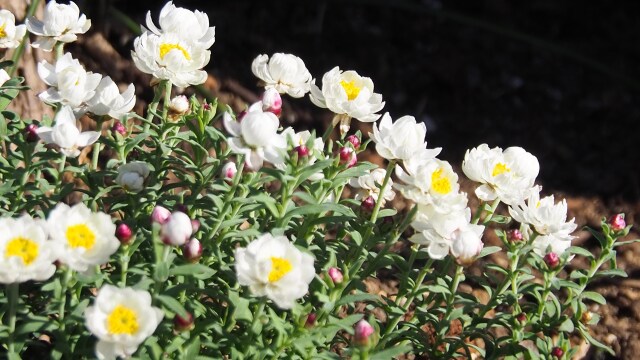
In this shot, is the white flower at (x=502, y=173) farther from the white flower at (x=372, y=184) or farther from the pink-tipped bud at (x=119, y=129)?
the pink-tipped bud at (x=119, y=129)

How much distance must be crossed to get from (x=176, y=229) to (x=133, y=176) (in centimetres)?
55

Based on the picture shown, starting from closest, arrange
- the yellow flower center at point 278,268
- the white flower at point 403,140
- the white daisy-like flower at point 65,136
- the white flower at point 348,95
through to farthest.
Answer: the yellow flower center at point 278,268 → the white daisy-like flower at point 65,136 → the white flower at point 403,140 → the white flower at point 348,95

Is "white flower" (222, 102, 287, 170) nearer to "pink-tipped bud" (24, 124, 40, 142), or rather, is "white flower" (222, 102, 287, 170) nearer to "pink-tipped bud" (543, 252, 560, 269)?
"pink-tipped bud" (24, 124, 40, 142)

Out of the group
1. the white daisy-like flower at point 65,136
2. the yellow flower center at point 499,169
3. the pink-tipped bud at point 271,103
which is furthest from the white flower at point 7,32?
the yellow flower center at point 499,169

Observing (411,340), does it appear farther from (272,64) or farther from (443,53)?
(443,53)

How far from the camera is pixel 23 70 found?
13.3 feet

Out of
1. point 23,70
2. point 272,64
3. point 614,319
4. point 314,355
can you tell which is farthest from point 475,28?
point 314,355

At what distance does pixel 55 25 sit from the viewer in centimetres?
272

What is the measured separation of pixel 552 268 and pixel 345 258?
0.63m

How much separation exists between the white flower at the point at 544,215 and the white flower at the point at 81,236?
1227 mm

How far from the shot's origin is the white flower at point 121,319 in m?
2.00

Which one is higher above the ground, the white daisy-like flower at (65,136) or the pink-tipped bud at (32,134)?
the white daisy-like flower at (65,136)

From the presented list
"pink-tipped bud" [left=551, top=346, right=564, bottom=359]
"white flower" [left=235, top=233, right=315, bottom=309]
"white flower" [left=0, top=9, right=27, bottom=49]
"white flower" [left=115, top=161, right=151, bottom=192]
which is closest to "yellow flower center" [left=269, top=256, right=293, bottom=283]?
"white flower" [left=235, top=233, right=315, bottom=309]

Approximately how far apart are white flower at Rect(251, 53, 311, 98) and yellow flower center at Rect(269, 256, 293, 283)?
0.77 m
